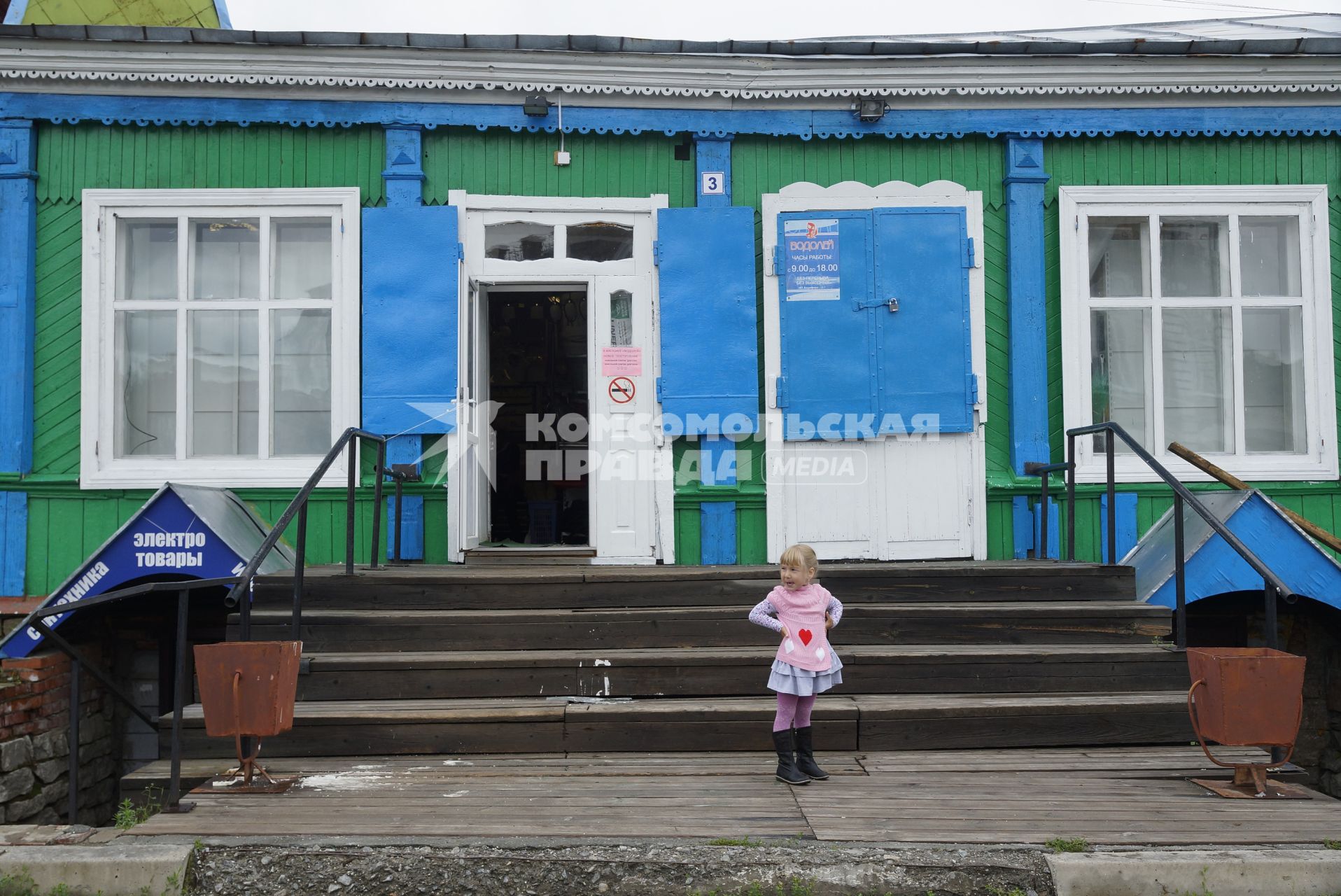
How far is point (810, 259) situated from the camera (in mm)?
7387

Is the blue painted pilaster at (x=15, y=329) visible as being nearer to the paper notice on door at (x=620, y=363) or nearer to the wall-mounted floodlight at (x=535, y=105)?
the wall-mounted floodlight at (x=535, y=105)

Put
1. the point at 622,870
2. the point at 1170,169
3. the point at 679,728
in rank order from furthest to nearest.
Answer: the point at 1170,169, the point at 679,728, the point at 622,870

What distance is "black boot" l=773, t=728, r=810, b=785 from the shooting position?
4551 mm

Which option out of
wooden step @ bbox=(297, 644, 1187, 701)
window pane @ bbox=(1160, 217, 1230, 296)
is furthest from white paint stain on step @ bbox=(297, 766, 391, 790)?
window pane @ bbox=(1160, 217, 1230, 296)

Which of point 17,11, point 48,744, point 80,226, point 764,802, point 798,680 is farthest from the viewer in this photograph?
point 17,11

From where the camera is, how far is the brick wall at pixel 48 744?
605 centimetres

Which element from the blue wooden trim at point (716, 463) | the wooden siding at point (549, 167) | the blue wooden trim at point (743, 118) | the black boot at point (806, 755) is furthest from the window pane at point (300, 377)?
the black boot at point (806, 755)

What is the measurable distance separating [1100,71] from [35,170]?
7550 mm

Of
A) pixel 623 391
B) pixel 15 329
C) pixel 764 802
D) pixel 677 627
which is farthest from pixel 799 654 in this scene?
pixel 15 329

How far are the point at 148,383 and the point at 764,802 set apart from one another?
5565 millimetres

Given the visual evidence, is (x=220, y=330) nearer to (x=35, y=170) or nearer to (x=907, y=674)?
(x=35, y=170)

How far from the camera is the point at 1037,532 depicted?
→ 24.1 ft

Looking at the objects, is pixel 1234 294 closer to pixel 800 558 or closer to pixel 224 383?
pixel 800 558

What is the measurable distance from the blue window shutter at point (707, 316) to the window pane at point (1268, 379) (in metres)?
3.73
